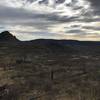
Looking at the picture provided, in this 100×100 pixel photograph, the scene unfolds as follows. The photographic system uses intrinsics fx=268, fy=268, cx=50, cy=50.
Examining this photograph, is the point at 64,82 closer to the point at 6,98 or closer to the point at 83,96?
the point at 83,96

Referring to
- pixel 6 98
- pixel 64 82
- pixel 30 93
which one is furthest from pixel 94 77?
pixel 6 98

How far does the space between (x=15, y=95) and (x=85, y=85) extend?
1007 cm

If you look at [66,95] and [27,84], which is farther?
[27,84]

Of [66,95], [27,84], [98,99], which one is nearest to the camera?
[98,99]

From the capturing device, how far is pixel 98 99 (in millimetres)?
28578

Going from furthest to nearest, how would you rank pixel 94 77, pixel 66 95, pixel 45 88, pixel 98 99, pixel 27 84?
pixel 94 77 < pixel 27 84 < pixel 45 88 < pixel 66 95 < pixel 98 99

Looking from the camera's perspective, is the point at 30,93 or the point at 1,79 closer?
the point at 30,93

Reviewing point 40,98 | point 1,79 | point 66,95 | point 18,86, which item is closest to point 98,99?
point 66,95

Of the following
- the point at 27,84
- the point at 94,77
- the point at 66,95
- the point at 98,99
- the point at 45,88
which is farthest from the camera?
the point at 94,77

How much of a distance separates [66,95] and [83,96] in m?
2.02

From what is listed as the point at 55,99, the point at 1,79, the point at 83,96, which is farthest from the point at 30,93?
the point at 1,79

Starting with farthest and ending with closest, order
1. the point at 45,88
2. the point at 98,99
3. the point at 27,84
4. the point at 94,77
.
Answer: the point at 94,77 → the point at 27,84 → the point at 45,88 → the point at 98,99

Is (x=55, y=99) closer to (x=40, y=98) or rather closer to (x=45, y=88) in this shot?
(x=40, y=98)

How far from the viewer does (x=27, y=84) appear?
37750mm
